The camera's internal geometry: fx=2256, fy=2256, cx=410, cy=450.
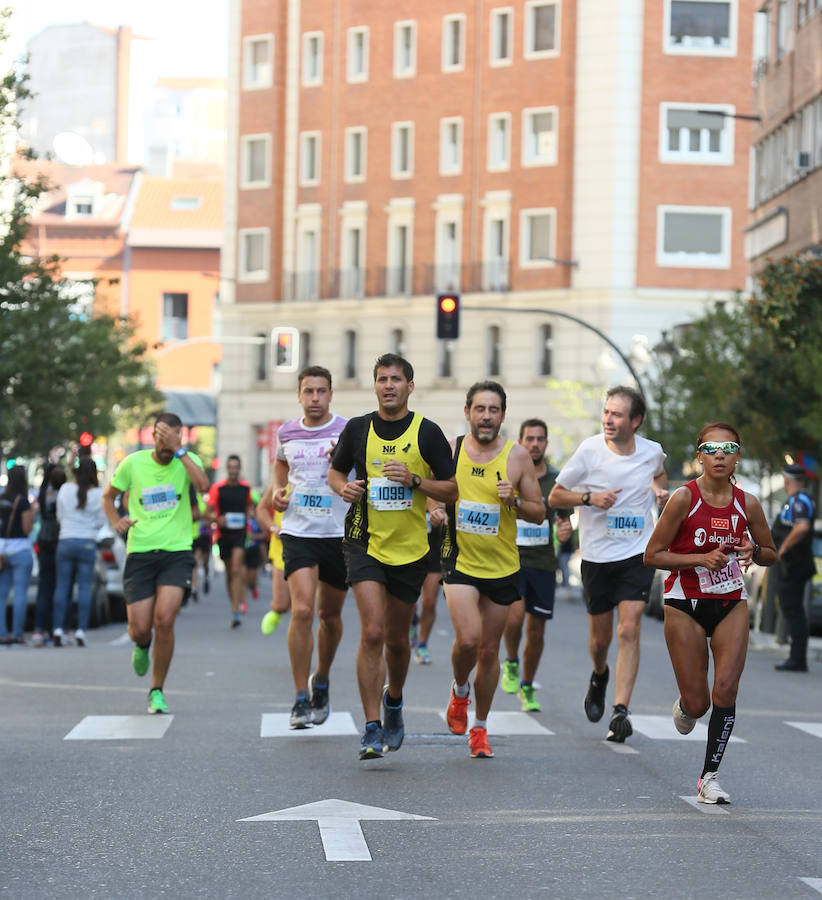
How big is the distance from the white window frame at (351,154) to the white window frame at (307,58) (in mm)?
2337

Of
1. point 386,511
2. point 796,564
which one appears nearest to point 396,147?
point 796,564

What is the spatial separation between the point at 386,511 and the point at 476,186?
59.3 m

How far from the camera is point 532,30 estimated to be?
68875mm

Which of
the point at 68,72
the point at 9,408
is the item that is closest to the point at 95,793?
the point at 9,408

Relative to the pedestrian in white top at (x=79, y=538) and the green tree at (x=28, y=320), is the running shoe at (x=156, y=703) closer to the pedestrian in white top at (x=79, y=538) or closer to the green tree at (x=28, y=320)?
the pedestrian in white top at (x=79, y=538)

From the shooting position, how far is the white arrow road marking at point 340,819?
8758 millimetres

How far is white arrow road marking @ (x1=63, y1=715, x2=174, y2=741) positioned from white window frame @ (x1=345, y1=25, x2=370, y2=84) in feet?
198

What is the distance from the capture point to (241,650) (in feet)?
73.1

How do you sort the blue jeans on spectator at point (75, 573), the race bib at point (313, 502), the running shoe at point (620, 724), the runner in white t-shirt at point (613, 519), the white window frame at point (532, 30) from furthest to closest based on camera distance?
the white window frame at point (532, 30) < the blue jeans on spectator at point (75, 573) < the runner in white t-shirt at point (613, 519) < the race bib at point (313, 502) < the running shoe at point (620, 724)

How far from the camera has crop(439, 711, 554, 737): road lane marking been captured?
44.9 ft

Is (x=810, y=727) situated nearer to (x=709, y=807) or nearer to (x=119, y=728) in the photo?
(x=119, y=728)

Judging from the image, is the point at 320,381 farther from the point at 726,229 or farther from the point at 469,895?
the point at 726,229

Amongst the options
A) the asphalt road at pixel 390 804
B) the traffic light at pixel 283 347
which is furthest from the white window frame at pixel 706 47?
the asphalt road at pixel 390 804

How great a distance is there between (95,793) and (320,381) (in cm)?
363
